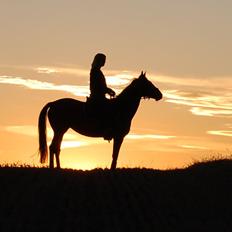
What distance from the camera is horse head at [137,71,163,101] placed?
23984 millimetres

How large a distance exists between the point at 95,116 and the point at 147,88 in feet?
6.46

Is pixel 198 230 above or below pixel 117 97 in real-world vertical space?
below

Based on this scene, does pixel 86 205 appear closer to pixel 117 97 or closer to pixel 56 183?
pixel 56 183

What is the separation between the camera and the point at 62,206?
19484 mm

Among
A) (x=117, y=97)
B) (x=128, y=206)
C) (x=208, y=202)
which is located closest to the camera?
(x=128, y=206)

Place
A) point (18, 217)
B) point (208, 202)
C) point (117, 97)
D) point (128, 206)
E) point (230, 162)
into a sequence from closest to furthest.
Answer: point (18, 217)
point (128, 206)
point (208, 202)
point (117, 97)
point (230, 162)

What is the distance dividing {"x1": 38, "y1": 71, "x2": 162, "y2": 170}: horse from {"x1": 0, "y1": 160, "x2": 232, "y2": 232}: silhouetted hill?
1647 mm

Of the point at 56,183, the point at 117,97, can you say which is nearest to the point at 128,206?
the point at 56,183

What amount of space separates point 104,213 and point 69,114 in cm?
562

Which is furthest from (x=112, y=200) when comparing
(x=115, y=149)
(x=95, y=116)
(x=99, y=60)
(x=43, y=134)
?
(x=99, y=60)

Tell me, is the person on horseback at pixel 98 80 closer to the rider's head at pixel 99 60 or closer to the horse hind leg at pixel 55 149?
the rider's head at pixel 99 60

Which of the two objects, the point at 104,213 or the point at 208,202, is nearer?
the point at 104,213

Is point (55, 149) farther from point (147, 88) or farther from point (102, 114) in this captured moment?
point (147, 88)

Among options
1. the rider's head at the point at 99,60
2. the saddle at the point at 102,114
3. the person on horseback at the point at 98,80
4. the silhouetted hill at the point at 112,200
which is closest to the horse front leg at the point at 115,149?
the saddle at the point at 102,114
